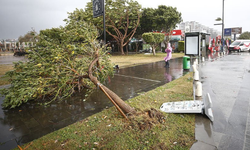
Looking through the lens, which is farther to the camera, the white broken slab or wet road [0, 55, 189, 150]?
the white broken slab

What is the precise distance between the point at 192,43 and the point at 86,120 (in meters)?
12.4

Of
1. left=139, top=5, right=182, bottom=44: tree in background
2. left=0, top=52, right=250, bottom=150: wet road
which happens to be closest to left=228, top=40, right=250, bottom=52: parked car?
left=139, top=5, right=182, bottom=44: tree in background

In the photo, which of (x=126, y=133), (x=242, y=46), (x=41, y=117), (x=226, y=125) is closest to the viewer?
(x=126, y=133)

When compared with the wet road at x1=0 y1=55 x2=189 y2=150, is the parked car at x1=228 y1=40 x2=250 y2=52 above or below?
above

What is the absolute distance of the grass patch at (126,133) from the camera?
9.44 ft

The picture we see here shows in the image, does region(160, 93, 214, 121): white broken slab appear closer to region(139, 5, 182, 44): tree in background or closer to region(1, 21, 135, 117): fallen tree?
region(1, 21, 135, 117): fallen tree

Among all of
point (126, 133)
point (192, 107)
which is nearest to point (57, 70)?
point (126, 133)

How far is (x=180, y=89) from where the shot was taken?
20.0 ft

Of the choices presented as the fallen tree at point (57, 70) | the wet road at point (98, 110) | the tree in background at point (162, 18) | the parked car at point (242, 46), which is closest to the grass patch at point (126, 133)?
the wet road at point (98, 110)

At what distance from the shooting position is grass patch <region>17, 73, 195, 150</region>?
288 centimetres

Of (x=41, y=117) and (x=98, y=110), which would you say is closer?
(x=41, y=117)

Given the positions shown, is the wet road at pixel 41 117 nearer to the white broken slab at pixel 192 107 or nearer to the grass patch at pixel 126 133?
the grass patch at pixel 126 133

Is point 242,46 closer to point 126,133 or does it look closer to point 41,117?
point 126,133

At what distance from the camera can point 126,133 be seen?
321 centimetres
